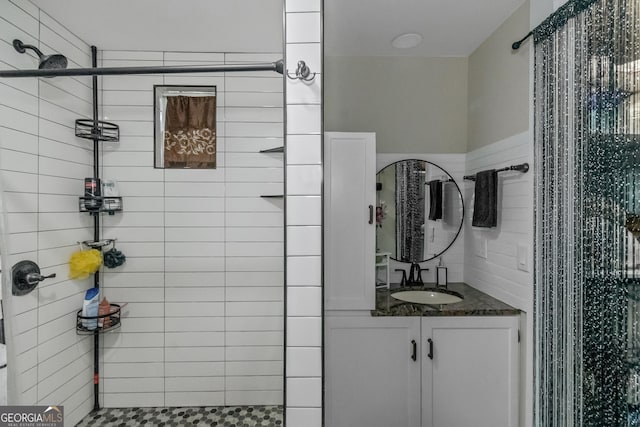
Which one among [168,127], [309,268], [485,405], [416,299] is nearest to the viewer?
[309,268]

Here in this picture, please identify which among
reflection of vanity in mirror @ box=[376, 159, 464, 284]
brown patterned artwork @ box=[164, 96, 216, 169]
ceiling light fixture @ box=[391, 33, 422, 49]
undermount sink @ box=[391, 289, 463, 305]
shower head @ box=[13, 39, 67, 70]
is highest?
ceiling light fixture @ box=[391, 33, 422, 49]

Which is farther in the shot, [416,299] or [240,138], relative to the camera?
[416,299]

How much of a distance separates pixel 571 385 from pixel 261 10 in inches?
73.0

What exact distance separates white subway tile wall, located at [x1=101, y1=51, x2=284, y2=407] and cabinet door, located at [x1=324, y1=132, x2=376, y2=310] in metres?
0.39

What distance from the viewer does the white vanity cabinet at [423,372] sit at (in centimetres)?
147

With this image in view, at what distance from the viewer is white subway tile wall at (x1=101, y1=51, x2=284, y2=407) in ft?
3.90

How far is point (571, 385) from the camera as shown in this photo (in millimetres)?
1160

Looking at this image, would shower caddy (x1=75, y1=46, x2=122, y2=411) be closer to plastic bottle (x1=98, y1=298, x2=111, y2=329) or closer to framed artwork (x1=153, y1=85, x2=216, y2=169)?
plastic bottle (x1=98, y1=298, x2=111, y2=329)

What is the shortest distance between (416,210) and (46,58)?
1.89m

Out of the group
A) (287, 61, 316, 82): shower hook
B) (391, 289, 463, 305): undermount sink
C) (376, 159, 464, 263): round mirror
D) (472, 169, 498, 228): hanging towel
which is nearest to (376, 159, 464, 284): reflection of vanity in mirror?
(376, 159, 464, 263): round mirror

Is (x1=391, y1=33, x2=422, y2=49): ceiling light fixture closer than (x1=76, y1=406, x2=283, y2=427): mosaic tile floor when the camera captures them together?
No

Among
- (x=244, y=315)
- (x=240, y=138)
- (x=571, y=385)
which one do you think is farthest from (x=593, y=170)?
(x=244, y=315)

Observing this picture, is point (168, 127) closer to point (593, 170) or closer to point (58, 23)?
point (58, 23)

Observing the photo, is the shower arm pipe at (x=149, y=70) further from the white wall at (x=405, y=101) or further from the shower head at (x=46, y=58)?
the white wall at (x=405, y=101)
